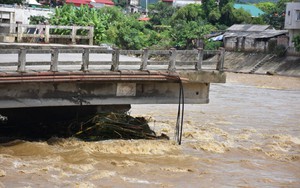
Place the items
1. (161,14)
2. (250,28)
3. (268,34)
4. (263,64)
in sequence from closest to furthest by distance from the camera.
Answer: (263,64)
(268,34)
(250,28)
(161,14)

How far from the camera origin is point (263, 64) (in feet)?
188

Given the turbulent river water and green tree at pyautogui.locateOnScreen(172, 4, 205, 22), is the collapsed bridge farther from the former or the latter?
green tree at pyautogui.locateOnScreen(172, 4, 205, 22)

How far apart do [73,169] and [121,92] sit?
309 centimetres

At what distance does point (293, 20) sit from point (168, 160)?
43857mm

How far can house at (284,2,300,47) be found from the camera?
58469 millimetres

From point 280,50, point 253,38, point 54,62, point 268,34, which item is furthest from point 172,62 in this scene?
point 268,34

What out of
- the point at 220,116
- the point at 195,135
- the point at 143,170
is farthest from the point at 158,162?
the point at 220,116

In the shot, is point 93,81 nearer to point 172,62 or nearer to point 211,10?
point 172,62

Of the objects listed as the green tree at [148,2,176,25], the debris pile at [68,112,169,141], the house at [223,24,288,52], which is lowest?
the debris pile at [68,112,169,141]

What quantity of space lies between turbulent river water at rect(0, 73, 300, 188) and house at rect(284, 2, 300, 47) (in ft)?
117

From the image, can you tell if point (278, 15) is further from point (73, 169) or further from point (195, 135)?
point (73, 169)

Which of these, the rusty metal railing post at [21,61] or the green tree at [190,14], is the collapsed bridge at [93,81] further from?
the green tree at [190,14]

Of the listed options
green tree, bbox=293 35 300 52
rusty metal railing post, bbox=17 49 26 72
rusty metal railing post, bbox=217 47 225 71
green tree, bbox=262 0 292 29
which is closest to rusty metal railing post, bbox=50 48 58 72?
rusty metal railing post, bbox=17 49 26 72

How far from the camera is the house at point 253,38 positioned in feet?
199
